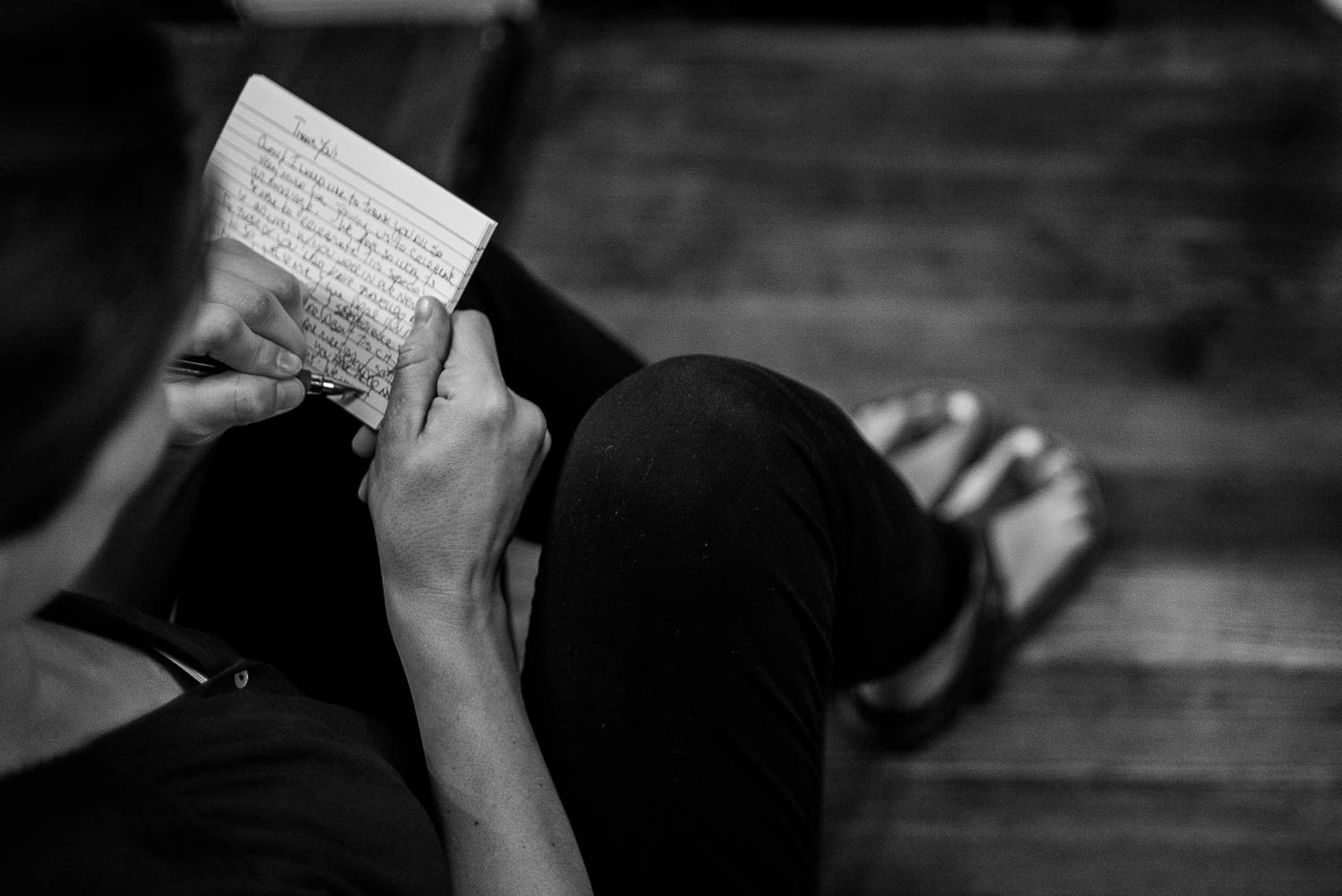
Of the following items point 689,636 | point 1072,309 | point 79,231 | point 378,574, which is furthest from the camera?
point 1072,309

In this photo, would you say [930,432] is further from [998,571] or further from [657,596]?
[657,596]

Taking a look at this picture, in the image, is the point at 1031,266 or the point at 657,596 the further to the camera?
the point at 1031,266

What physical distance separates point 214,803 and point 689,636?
0.25 m

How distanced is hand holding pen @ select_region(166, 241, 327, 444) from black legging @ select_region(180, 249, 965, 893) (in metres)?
0.10

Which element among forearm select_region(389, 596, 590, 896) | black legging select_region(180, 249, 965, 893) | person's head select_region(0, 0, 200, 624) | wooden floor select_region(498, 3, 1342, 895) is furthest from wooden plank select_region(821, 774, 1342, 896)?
person's head select_region(0, 0, 200, 624)

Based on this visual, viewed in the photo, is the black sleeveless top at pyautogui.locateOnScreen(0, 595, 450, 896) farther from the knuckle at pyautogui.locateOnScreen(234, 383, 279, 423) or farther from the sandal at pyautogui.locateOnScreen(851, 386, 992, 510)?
the sandal at pyautogui.locateOnScreen(851, 386, 992, 510)

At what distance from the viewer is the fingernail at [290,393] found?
2.00 feet

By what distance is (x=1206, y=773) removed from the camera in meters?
1.02

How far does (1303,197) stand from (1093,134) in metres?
0.29

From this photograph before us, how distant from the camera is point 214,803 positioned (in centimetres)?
46

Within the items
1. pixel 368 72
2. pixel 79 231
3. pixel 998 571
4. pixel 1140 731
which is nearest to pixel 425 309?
pixel 79 231

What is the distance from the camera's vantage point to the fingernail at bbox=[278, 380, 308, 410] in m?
0.61

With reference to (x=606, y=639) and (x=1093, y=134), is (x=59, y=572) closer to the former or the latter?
(x=606, y=639)

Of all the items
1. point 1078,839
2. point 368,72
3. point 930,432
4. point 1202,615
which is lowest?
point 1078,839
